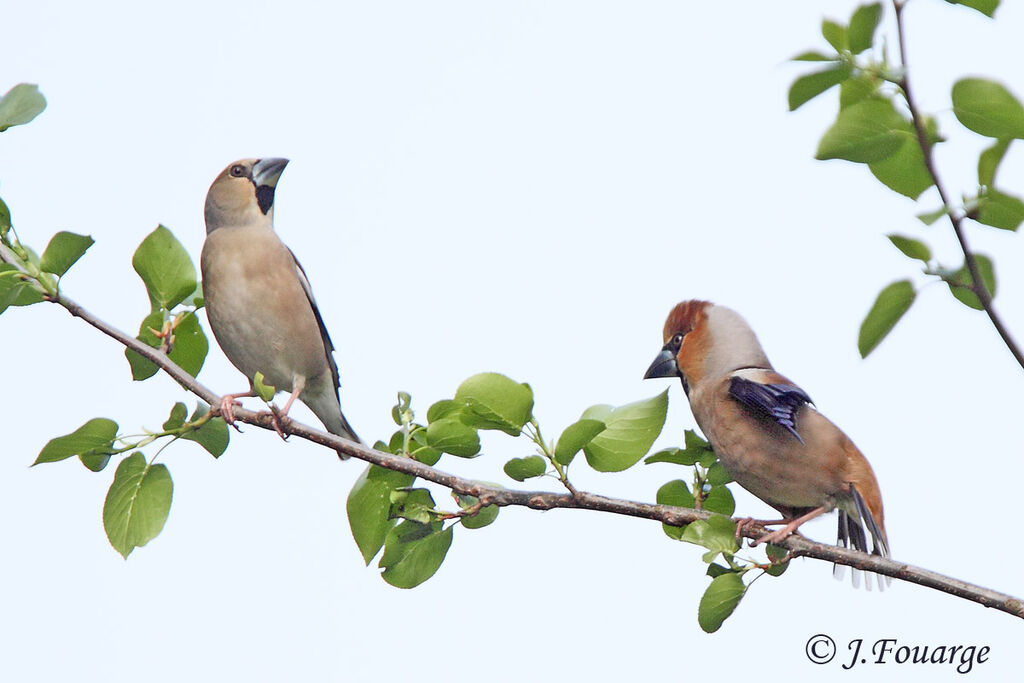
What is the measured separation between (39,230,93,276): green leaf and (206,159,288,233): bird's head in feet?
6.48

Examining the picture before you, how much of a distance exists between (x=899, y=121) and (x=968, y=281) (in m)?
0.45

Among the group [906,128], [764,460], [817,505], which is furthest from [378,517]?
[906,128]

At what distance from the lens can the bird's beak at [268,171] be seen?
5.27 meters

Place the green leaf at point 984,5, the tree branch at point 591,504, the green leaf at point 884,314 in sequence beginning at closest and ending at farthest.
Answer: the green leaf at point 984,5 < the green leaf at point 884,314 < the tree branch at point 591,504

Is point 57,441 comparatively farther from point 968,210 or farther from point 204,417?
point 968,210

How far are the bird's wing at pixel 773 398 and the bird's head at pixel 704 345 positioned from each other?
1.35ft

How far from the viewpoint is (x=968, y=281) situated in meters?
2.43

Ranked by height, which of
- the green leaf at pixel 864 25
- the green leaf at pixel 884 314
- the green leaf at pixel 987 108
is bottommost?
the green leaf at pixel 884 314

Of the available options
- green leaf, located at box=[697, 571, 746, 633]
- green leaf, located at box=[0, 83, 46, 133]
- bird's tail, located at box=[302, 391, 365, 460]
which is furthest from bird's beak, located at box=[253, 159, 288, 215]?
green leaf, located at box=[697, 571, 746, 633]

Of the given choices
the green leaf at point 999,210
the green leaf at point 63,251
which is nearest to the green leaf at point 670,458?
the green leaf at point 999,210

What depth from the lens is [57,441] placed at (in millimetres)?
3248

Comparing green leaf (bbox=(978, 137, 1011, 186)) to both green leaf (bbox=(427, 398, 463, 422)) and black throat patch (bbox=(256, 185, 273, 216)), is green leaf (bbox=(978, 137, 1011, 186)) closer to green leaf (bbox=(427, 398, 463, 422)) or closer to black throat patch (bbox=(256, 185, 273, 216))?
green leaf (bbox=(427, 398, 463, 422))

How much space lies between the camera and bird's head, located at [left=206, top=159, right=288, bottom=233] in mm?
5242

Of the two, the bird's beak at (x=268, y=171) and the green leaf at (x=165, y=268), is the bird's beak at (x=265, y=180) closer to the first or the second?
the bird's beak at (x=268, y=171)
